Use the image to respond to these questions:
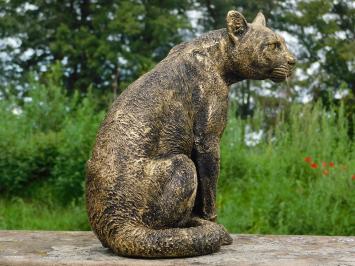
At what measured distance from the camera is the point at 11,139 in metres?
8.48

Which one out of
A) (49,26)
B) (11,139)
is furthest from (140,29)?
(11,139)

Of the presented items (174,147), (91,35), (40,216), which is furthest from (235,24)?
(91,35)

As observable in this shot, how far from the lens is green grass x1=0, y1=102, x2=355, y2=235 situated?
7.07 meters

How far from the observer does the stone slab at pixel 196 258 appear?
12.0 ft

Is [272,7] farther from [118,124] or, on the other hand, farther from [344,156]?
[118,124]

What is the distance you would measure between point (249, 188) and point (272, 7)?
14.6 m

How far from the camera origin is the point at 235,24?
4.25m

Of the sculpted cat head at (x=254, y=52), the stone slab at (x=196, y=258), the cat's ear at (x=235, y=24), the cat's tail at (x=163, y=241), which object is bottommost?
the stone slab at (x=196, y=258)

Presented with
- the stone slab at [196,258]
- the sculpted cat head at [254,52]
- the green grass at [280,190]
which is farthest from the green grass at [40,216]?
the sculpted cat head at [254,52]

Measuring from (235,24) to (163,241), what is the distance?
151 centimetres

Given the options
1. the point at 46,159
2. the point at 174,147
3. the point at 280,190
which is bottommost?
the point at 280,190

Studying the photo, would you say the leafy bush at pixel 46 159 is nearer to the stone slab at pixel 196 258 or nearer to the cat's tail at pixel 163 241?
the stone slab at pixel 196 258

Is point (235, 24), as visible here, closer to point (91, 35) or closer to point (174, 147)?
point (174, 147)

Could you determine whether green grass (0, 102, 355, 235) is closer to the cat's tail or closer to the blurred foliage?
the cat's tail
